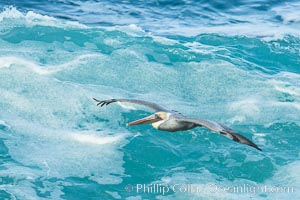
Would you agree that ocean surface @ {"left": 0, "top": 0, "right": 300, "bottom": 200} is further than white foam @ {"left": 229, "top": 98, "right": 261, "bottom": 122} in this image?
No

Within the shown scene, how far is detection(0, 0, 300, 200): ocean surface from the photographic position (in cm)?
1162

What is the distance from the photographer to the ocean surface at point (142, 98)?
11617 millimetres

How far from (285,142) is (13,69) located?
6703mm

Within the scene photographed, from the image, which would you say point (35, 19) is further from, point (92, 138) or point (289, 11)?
point (289, 11)

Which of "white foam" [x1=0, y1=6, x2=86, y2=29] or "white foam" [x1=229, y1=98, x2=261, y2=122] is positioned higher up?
"white foam" [x1=0, y1=6, x2=86, y2=29]

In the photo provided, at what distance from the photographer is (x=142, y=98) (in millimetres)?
14891

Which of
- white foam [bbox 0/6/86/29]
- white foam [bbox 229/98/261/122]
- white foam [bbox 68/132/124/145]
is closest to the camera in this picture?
white foam [bbox 68/132/124/145]

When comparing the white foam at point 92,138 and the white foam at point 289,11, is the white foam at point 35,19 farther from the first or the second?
the white foam at point 289,11

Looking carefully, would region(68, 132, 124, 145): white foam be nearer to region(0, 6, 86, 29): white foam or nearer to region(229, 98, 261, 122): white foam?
region(229, 98, 261, 122): white foam

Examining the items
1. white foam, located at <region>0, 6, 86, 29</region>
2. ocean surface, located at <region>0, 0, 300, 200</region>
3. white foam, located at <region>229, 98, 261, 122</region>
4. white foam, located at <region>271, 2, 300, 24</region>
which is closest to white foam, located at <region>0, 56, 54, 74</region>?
ocean surface, located at <region>0, 0, 300, 200</region>

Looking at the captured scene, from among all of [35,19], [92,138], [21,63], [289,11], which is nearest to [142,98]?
[92,138]

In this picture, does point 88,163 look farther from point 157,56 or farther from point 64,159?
point 157,56

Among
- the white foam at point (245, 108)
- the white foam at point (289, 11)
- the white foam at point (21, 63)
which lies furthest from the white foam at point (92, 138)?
the white foam at point (289, 11)

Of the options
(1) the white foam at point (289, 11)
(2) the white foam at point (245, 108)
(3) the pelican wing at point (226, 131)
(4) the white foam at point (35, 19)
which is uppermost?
(1) the white foam at point (289, 11)
